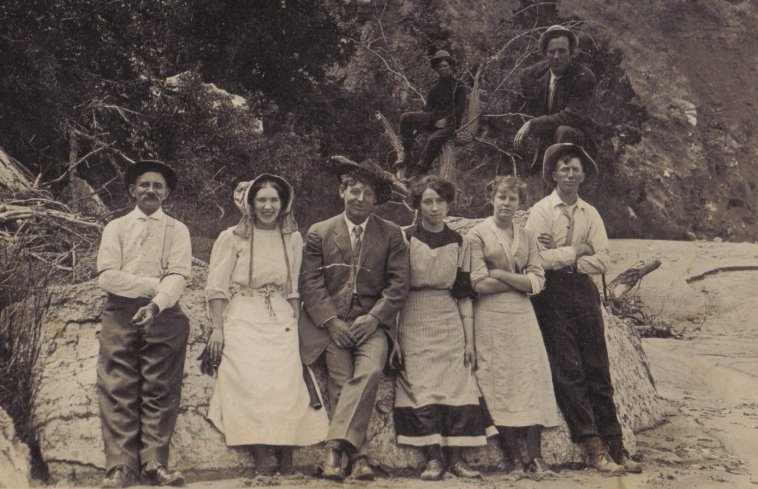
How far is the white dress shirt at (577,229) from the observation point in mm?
4887

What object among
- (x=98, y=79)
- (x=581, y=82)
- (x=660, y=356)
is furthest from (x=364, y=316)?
(x=98, y=79)

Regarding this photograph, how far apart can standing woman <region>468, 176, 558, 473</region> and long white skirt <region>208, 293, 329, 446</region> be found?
1.08 meters

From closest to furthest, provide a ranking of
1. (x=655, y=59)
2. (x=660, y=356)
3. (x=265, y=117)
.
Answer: (x=660, y=356) → (x=265, y=117) → (x=655, y=59)

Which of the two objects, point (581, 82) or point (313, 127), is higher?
point (313, 127)

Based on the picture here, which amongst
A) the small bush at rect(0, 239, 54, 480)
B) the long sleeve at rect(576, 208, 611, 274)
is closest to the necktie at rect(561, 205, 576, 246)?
the long sleeve at rect(576, 208, 611, 274)

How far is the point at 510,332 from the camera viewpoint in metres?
4.69

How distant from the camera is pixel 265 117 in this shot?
12.4 meters

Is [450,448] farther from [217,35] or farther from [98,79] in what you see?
[217,35]

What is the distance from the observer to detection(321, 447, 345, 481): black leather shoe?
4.06 metres

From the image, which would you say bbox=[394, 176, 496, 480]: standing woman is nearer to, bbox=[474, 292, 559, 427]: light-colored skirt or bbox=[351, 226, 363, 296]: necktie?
bbox=[474, 292, 559, 427]: light-colored skirt

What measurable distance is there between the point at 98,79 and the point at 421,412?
631 centimetres

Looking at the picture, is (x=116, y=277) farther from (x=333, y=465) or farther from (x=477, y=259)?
(x=477, y=259)

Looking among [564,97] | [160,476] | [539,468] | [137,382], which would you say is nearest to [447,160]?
[564,97]

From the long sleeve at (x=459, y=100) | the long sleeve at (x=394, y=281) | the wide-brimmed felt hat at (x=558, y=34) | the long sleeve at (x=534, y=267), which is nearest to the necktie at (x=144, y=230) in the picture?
the long sleeve at (x=394, y=281)
